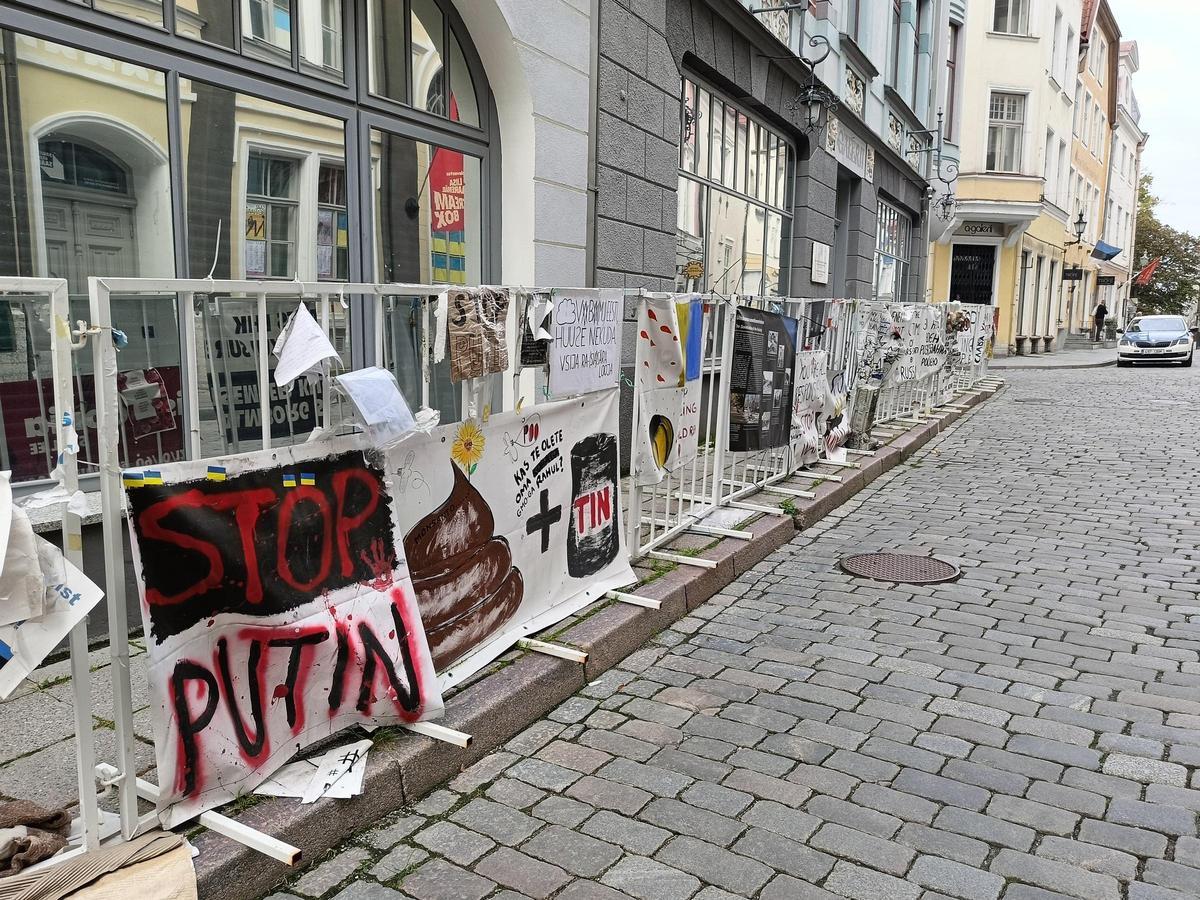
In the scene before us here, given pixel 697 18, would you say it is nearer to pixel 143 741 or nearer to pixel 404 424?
pixel 404 424

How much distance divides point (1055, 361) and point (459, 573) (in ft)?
97.4

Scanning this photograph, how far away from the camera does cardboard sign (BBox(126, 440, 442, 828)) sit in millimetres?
2619

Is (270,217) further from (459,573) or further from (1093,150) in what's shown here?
(1093,150)

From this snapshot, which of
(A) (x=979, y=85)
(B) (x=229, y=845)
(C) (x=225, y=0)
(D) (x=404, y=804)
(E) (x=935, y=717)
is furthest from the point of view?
(A) (x=979, y=85)

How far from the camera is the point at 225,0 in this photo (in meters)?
4.89

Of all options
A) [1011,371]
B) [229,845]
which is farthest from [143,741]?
[1011,371]

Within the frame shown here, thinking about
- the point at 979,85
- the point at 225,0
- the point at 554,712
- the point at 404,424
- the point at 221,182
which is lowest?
the point at 554,712

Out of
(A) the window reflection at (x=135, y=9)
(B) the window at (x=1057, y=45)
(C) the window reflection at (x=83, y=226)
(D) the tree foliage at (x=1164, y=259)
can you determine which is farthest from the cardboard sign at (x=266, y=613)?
(D) the tree foliage at (x=1164, y=259)

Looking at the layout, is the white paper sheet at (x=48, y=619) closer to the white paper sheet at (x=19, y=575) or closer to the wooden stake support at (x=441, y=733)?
the white paper sheet at (x=19, y=575)

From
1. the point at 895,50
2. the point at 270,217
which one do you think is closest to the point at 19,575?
the point at 270,217

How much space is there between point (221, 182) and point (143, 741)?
3.06m

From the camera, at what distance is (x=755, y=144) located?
11773 millimetres

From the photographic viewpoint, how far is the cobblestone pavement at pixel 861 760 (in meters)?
2.79

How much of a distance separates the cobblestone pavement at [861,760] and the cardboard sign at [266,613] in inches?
16.1
